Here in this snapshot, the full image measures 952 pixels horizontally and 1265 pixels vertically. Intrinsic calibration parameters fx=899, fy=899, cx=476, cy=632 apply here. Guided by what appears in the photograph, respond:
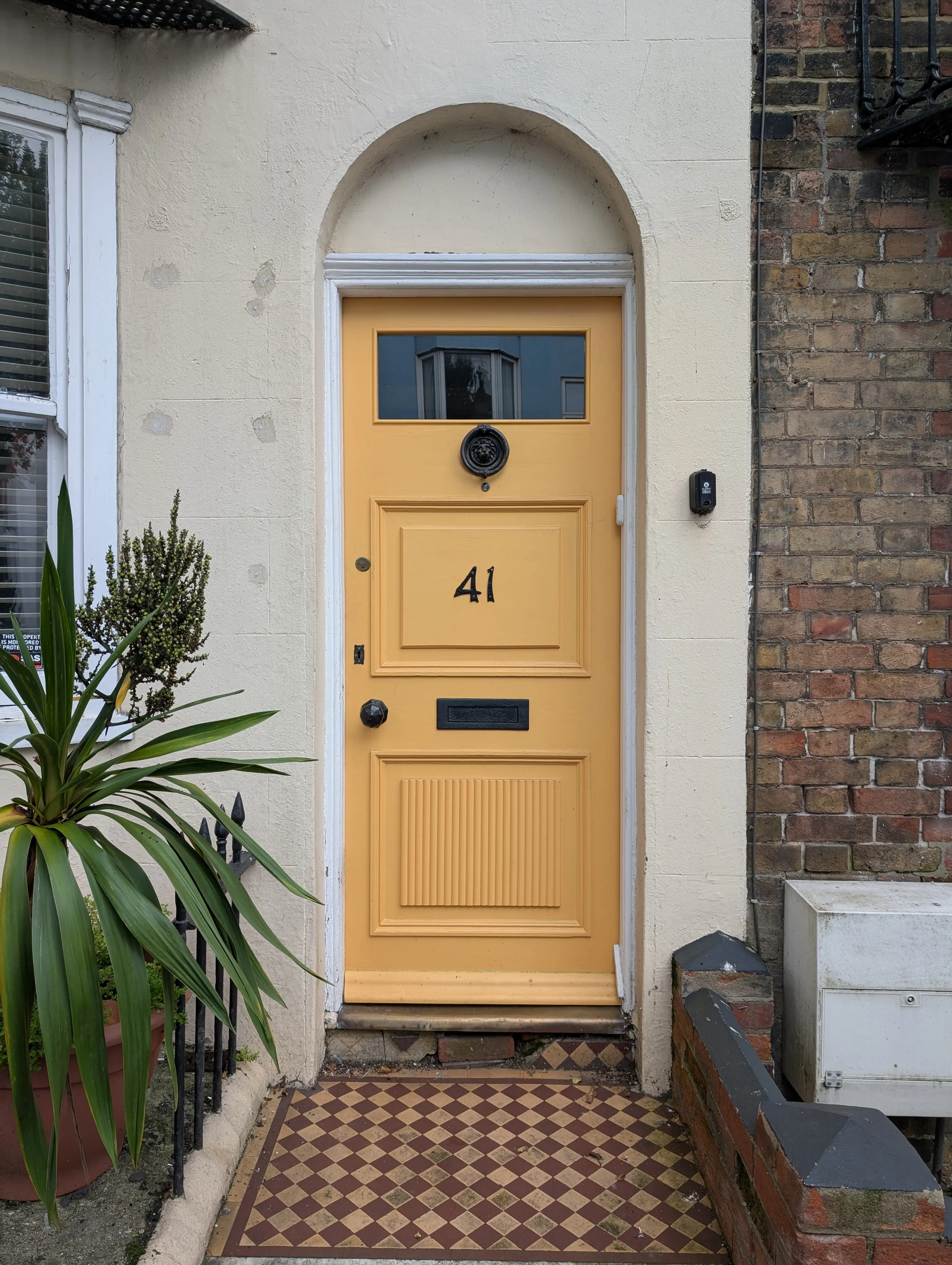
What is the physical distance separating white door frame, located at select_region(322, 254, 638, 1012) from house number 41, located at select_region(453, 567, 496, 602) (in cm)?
40

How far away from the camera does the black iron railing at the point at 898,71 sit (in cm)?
267

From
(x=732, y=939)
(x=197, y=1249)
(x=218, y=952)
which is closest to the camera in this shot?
(x=218, y=952)

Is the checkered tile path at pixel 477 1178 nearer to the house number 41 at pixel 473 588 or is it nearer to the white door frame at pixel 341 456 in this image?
the white door frame at pixel 341 456

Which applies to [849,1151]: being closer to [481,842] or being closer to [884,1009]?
[884,1009]

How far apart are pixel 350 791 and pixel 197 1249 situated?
53.0 inches

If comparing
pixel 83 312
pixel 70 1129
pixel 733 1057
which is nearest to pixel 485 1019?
pixel 733 1057

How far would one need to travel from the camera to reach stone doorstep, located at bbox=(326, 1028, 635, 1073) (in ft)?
9.45

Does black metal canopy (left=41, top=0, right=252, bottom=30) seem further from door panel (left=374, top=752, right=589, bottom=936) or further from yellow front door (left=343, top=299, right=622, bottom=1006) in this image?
door panel (left=374, top=752, right=589, bottom=936)

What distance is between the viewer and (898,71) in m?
2.70

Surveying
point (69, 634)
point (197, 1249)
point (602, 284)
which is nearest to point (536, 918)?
point (197, 1249)

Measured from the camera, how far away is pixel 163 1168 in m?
2.18

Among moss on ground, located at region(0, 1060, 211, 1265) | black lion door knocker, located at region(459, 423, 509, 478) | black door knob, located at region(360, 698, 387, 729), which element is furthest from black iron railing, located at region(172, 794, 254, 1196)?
black lion door knocker, located at region(459, 423, 509, 478)

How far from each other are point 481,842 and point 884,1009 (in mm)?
1282

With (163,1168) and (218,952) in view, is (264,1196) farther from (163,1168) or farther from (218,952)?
(218,952)
